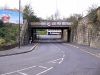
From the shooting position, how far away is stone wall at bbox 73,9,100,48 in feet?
186

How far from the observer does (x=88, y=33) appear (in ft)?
214

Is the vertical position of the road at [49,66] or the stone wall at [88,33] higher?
the stone wall at [88,33]

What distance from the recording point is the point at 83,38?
71000 mm

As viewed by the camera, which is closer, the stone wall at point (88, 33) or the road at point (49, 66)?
the road at point (49, 66)

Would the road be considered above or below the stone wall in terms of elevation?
below

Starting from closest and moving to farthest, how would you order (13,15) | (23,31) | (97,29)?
(97,29) < (23,31) < (13,15)

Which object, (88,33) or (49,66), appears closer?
(49,66)

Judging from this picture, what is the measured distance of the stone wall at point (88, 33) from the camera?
56691 mm

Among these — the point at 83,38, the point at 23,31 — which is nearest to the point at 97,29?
the point at 83,38

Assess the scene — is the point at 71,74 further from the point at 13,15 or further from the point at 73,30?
the point at 73,30

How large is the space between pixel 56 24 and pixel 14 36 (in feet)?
79.3

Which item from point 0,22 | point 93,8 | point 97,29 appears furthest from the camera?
point 0,22

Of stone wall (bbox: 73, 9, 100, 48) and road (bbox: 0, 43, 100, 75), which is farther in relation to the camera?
stone wall (bbox: 73, 9, 100, 48)

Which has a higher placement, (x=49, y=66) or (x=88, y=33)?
(x=88, y=33)
